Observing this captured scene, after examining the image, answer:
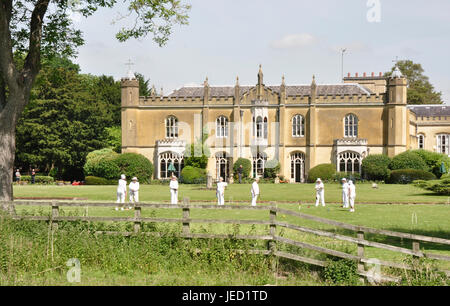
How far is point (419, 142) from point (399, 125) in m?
11.5

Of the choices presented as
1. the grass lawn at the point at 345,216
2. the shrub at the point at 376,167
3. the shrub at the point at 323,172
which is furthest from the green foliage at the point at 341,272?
the shrub at the point at 323,172

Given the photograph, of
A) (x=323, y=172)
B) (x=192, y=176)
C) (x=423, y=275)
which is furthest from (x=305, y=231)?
(x=323, y=172)

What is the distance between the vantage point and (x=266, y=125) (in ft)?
167

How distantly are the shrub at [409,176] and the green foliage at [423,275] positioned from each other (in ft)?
114

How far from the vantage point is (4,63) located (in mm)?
12852

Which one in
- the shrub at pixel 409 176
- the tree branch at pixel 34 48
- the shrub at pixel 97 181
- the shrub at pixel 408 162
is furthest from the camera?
the shrub at pixel 97 181

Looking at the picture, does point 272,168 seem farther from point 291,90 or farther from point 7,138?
point 7,138

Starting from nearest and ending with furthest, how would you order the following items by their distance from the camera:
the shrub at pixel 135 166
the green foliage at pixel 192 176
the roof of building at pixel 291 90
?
the green foliage at pixel 192 176 → the shrub at pixel 135 166 → the roof of building at pixel 291 90

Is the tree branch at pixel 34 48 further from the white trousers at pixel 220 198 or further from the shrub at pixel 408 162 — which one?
the shrub at pixel 408 162

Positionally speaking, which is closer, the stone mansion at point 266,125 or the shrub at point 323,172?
the shrub at point 323,172

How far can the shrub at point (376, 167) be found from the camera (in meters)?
45.5

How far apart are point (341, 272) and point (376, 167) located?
1483 inches
